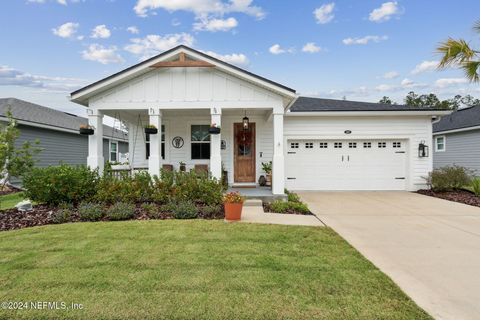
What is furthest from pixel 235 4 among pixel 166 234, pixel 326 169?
pixel 166 234

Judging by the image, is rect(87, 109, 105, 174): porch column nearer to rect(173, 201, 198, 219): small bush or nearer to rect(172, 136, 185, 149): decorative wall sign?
rect(172, 136, 185, 149): decorative wall sign

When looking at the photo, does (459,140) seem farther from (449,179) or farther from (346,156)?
(346,156)

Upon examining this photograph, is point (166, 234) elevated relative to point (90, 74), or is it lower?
Result: lower

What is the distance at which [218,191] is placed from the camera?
278 inches

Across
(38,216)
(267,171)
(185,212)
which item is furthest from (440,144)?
(38,216)

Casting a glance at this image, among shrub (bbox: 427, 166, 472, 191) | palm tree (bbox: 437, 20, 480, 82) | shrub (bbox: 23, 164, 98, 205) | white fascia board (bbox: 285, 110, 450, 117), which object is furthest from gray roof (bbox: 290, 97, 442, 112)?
shrub (bbox: 23, 164, 98, 205)

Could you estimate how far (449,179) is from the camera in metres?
10.2

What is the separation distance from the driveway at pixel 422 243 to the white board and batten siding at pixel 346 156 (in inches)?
94.2

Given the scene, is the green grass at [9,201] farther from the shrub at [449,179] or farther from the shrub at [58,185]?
the shrub at [449,179]

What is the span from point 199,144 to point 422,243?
790 centimetres

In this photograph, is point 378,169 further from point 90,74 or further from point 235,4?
point 90,74

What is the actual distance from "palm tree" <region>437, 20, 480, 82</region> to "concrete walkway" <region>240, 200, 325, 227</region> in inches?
241

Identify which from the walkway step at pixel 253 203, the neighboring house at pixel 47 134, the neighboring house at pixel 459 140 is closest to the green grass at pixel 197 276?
the walkway step at pixel 253 203

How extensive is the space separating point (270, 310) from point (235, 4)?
11.8m
